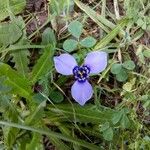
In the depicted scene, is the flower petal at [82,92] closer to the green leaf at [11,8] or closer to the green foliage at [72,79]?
the green foliage at [72,79]

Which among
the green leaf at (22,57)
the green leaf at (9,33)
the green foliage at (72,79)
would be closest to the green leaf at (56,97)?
the green foliage at (72,79)

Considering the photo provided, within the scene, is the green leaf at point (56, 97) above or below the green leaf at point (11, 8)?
below

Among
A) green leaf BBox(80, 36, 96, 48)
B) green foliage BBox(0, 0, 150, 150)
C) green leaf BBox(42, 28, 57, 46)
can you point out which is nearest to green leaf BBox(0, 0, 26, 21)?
green foliage BBox(0, 0, 150, 150)

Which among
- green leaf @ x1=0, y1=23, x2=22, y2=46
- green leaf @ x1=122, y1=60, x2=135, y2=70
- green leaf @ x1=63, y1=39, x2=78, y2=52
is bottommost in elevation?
green leaf @ x1=122, y1=60, x2=135, y2=70

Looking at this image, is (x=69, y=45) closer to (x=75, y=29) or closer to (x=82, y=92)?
(x=75, y=29)

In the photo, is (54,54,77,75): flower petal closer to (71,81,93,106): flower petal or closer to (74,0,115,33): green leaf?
(71,81,93,106): flower petal

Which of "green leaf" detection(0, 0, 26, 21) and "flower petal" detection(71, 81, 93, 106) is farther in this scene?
"green leaf" detection(0, 0, 26, 21)

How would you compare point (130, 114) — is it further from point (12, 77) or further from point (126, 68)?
point (12, 77)
